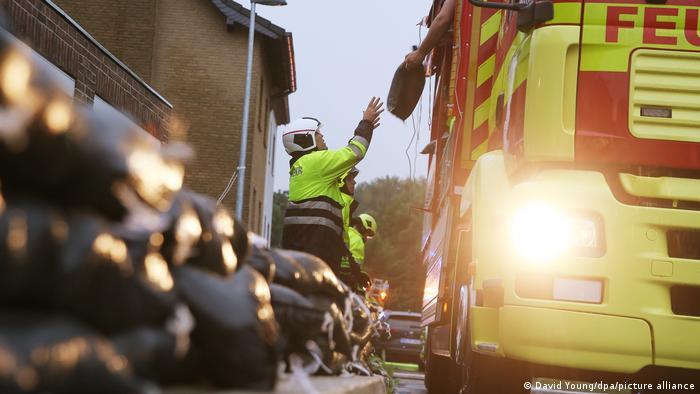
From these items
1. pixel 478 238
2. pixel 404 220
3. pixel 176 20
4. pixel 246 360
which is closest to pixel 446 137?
pixel 478 238

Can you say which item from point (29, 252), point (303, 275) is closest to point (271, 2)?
point (303, 275)

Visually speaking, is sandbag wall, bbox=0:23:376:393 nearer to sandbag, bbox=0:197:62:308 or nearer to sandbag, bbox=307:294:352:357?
sandbag, bbox=0:197:62:308

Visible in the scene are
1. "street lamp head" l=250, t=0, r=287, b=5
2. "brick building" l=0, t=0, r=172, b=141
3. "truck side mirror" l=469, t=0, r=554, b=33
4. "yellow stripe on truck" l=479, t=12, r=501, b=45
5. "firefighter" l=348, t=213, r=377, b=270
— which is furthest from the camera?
"street lamp head" l=250, t=0, r=287, b=5

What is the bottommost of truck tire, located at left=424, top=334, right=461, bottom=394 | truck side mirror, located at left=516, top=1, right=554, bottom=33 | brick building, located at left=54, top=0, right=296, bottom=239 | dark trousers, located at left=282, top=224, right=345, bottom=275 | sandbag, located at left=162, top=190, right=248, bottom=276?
truck tire, located at left=424, top=334, right=461, bottom=394

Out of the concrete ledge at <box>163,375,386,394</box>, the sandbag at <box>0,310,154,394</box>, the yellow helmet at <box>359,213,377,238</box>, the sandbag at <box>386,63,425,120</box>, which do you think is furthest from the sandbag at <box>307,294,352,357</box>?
the yellow helmet at <box>359,213,377,238</box>

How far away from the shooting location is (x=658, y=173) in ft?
16.3

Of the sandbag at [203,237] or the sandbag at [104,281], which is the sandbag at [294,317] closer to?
the sandbag at [203,237]

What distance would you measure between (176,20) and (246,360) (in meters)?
28.4

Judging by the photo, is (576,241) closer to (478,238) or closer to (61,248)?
(478,238)

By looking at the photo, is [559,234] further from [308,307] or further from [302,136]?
[302,136]

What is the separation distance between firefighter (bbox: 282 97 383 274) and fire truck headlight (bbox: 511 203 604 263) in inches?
114

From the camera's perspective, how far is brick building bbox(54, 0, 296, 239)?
28.9m

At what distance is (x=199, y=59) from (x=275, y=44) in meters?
2.84

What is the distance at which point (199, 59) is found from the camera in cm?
2944
